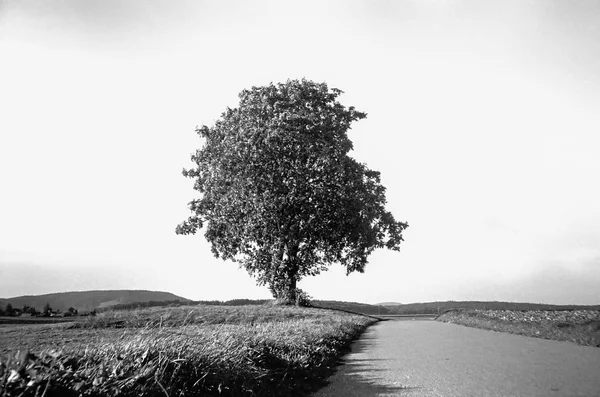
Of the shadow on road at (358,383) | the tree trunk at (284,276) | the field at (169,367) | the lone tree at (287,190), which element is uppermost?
the lone tree at (287,190)

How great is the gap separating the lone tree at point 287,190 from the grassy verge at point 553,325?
457 inches

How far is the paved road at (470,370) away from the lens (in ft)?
20.4

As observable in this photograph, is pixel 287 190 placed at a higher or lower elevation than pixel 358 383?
higher

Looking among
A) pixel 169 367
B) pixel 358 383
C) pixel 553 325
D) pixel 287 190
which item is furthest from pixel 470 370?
pixel 287 190

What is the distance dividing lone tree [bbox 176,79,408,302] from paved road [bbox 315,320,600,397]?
15605 mm

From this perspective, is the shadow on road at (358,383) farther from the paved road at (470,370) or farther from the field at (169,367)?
the field at (169,367)

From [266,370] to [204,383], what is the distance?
1525mm

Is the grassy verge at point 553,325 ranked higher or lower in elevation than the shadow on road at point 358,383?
higher

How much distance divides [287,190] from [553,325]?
17018mm

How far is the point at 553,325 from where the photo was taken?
42.7 feet

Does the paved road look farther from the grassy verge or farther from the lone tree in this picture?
the lone tree

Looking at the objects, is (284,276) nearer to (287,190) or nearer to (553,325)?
(287,190)

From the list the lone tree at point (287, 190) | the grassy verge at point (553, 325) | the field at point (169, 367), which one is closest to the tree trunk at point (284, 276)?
the lone tree at point (287, 190)

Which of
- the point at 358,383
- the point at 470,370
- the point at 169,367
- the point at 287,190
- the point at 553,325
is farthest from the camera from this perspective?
the point at 287,190
